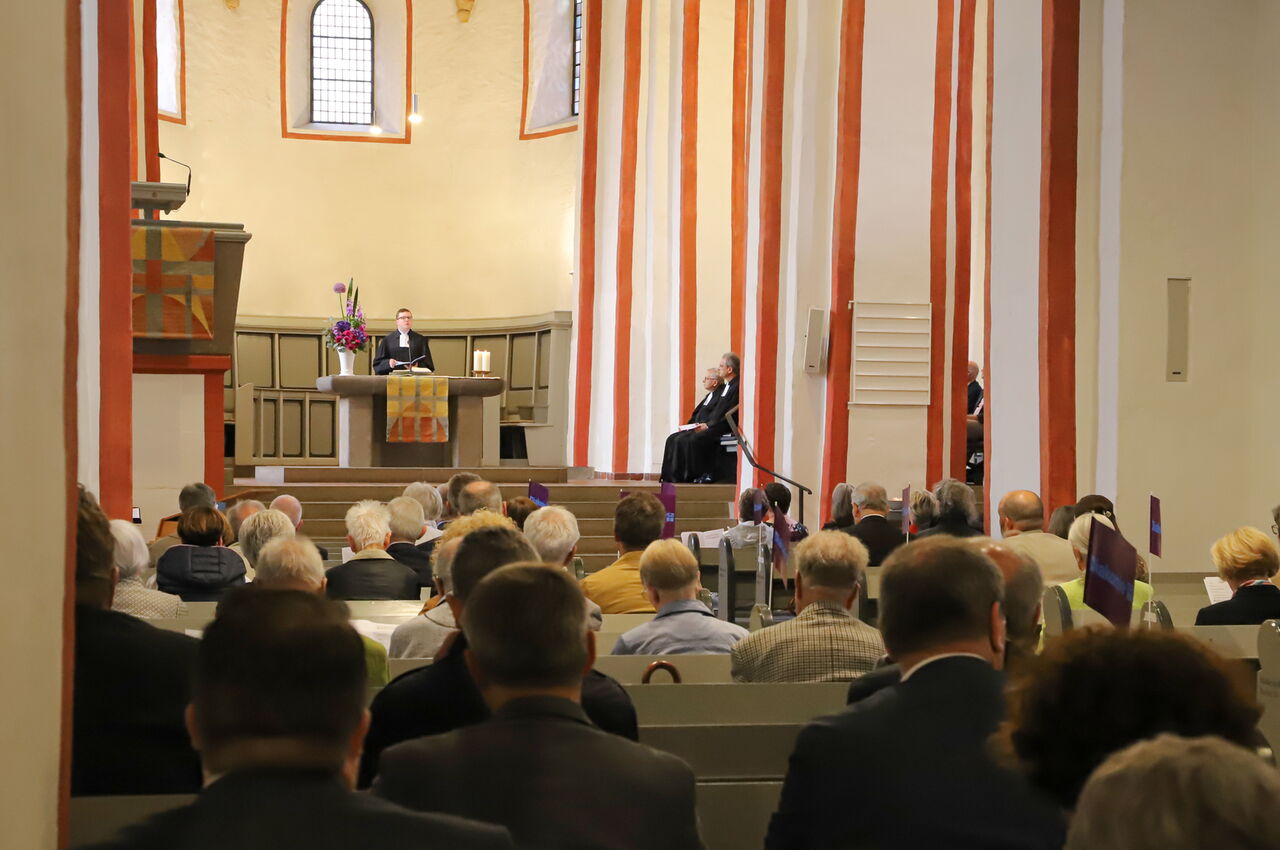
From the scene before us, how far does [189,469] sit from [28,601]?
322 inches

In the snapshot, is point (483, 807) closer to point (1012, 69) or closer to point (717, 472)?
point (1012, 69)

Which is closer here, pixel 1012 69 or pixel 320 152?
pixel 1012 69

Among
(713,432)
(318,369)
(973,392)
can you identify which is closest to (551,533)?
(713,432)

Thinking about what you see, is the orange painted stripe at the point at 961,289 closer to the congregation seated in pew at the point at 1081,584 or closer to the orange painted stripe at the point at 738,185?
the orange painted stripe at the point at 738,185

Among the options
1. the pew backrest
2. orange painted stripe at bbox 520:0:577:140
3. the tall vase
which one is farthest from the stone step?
the pew backrest

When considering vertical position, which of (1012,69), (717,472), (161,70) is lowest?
(717,472)

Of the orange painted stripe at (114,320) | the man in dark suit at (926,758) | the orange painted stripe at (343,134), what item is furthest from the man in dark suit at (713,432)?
the man in dark suit at (926,758)

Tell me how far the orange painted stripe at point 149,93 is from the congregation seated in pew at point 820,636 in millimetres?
13511

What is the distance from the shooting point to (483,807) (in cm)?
209

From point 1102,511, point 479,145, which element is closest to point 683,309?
point 479,145

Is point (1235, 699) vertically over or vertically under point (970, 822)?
over

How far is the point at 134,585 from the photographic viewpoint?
192 inches

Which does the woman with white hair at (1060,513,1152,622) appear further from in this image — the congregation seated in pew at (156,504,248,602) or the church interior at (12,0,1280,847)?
the congregation seated in pew at (156,504,248,602)

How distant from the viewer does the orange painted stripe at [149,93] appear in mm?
16266
